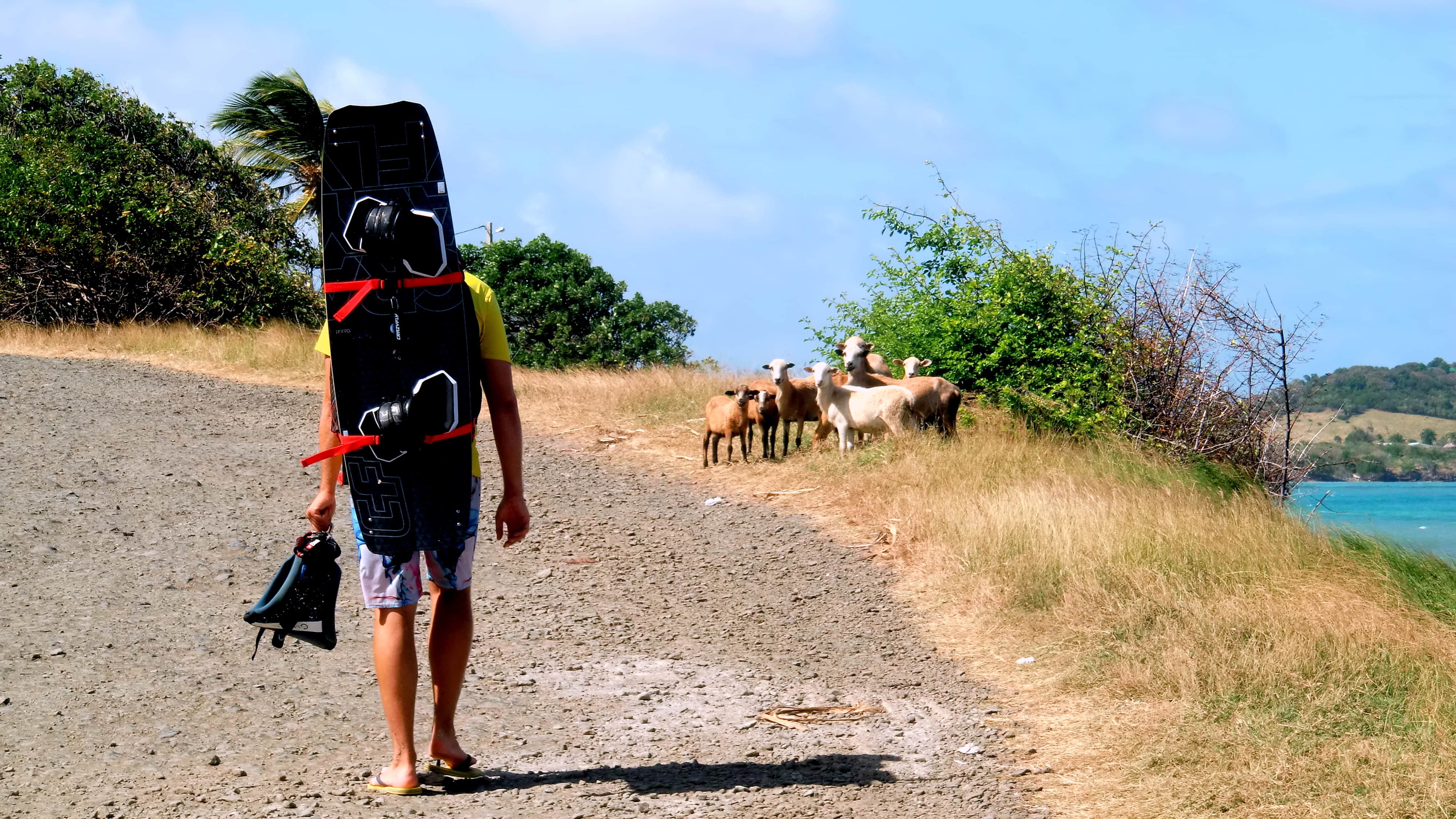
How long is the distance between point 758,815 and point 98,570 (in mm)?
5647

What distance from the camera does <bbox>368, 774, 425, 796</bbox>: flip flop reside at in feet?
13.8

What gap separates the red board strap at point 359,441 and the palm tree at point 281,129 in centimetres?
2097

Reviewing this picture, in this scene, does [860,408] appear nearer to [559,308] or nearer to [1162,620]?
[1162,620]

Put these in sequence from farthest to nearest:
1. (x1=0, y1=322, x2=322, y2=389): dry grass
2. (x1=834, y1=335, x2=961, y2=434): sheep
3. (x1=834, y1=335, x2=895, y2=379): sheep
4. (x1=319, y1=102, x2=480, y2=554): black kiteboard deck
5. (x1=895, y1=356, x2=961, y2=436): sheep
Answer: (x1=0, y1=322, x2=322, y2=389): dry grass, (x1=834, y1=335, x2=895, y2=379): sheep, (x1=895, y1=356, x2=961, y2=436): sheep, (x1=834, y1=335, x2=961, y2=434): sheep, (x1=319, y1=102, x2=480, y2=554): black kiteboard deck

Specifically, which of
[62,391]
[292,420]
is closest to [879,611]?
[292,420]

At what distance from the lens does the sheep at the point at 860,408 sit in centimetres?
1165

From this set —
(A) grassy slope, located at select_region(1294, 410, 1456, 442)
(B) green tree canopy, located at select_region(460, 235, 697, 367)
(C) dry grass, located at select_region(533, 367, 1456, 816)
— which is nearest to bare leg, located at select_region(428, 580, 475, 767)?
(C) dry grass, located at select_region(533, 367, 1456, 816)

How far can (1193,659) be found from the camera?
5.71 m

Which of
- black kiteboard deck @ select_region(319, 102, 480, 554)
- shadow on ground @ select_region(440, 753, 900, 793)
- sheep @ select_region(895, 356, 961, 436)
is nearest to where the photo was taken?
black kiteboard deck @ select_region(319, 102, 480, 554)

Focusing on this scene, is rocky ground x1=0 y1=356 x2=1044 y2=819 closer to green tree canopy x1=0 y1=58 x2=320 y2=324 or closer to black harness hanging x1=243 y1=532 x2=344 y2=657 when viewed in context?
black harness hanging x1=243 y1=532 x2=344 y2=657

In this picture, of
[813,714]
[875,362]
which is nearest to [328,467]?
[813,714]

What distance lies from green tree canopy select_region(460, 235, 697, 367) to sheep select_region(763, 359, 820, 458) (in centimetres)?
1347

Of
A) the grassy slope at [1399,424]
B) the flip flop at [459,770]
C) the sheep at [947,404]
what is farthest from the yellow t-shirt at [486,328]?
the grassy slope at [1399,424]

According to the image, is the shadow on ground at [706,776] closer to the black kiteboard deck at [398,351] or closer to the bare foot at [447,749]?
the bare foot at [447,749]
